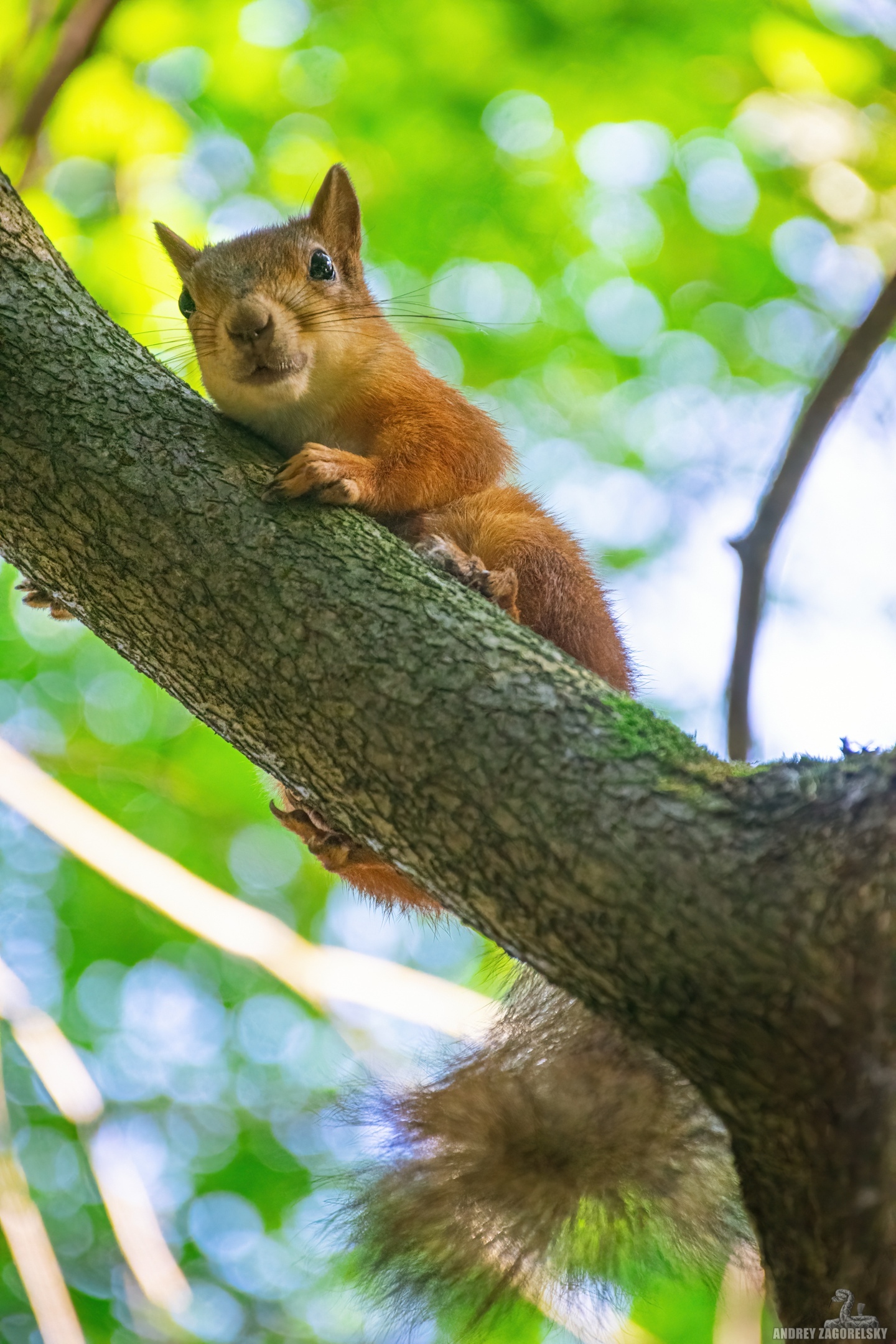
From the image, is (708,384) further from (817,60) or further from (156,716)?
(156,716)

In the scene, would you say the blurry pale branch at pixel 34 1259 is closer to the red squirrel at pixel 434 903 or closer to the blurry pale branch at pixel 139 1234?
the blurry pale branch at pixel 139 1234

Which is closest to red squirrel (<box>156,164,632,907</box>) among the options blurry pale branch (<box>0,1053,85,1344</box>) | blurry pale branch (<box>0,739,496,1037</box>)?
blurry pale branch (<box>0,739,496,1037</box>)

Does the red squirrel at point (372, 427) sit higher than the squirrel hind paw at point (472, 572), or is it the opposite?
the red squirrel at point (372, 427)

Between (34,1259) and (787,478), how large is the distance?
4203mm

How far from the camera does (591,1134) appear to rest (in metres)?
2.80

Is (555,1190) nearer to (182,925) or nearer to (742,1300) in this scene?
(742,1300)

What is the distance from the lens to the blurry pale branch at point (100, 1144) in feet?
16.9

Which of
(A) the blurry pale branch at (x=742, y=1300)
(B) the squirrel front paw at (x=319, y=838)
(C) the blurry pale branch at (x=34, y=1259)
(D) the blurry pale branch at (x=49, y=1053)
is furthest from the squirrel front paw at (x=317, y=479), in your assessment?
(C) the blurry pale branch at (x=34, y=1259)

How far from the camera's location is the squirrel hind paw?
3240 mm

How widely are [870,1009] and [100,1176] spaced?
4443mm

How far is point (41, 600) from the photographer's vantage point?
335 cm

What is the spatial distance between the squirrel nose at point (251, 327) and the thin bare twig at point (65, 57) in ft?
6.64

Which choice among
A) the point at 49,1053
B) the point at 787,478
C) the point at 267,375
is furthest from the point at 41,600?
the point at 49,1053

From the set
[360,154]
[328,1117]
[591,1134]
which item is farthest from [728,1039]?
[360,154]
